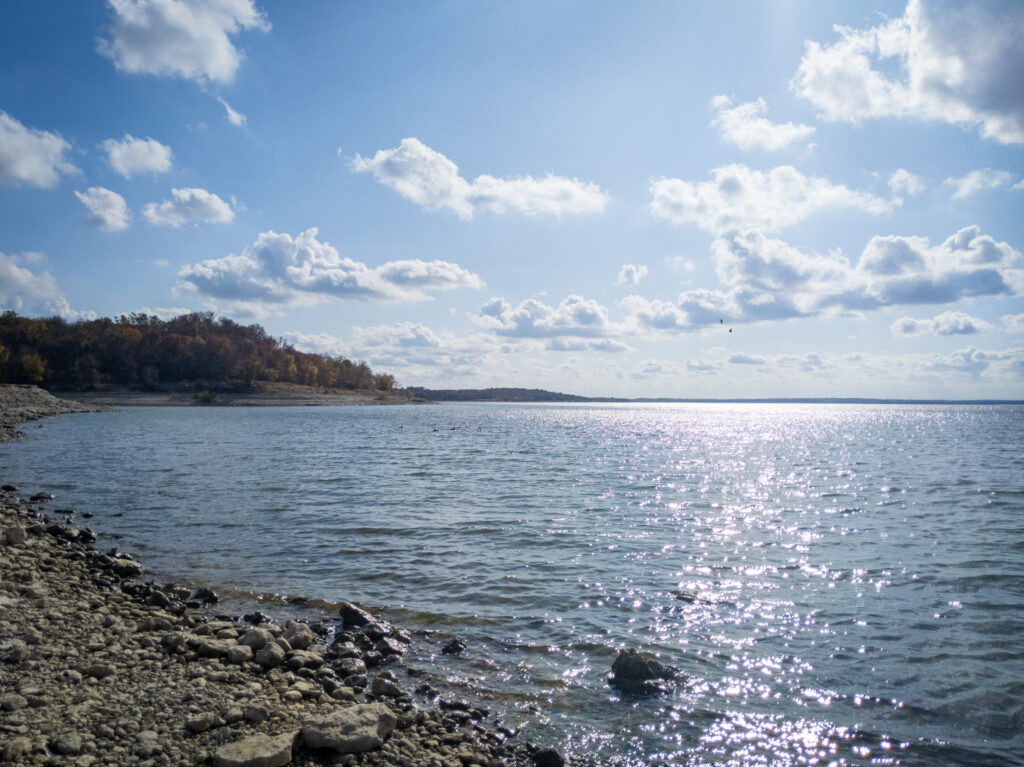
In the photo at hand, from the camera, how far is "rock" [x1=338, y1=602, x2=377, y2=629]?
Answer: 34.8 feet

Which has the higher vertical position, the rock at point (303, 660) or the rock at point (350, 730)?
the rock at point (350, 730)

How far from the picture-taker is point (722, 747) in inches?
279

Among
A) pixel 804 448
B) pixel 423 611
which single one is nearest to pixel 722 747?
pixel 423 611

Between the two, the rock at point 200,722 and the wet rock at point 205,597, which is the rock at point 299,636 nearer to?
the rock at point 200,722

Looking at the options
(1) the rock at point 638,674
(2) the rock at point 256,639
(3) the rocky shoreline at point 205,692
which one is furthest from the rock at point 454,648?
(2) the rock at point 256,639

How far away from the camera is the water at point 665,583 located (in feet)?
25.1

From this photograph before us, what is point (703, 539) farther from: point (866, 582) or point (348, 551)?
point (348, 551)

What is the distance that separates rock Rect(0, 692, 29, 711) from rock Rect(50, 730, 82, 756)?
80 centimetres

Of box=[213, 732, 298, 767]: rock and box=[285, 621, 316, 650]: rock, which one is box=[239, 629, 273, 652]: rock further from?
box=[213, 732, 298, 767]: rock

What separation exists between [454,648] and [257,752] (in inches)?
174

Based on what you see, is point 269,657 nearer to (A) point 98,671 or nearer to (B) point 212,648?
(B) point 212,648

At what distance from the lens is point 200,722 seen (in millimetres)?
6184

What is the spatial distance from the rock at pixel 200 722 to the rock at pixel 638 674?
5.12 m

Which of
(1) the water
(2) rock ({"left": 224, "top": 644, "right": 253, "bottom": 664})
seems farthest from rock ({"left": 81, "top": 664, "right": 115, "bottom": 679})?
(1) the water
